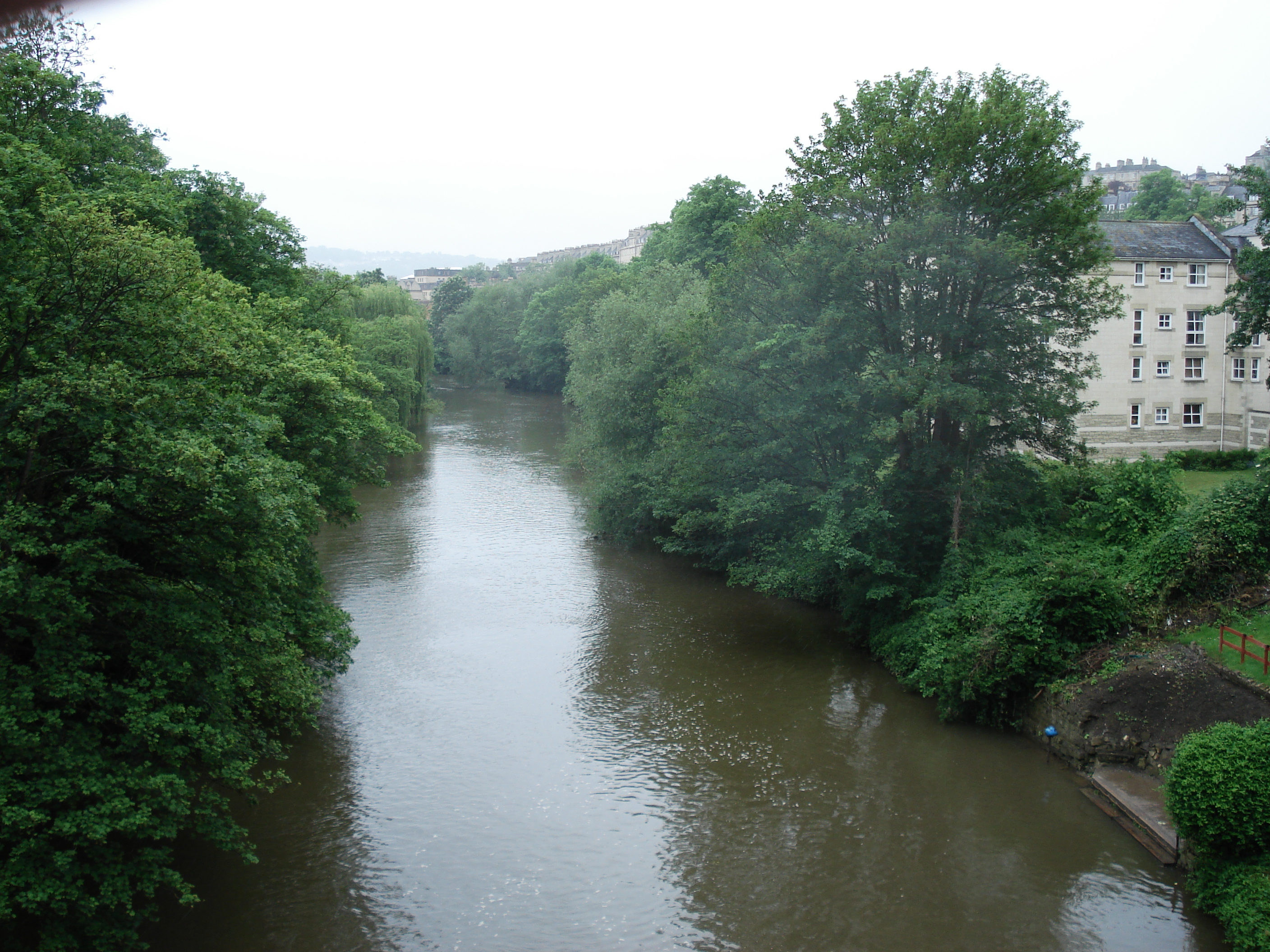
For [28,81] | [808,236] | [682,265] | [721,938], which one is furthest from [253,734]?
[682,265]

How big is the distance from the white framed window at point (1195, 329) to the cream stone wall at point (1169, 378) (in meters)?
0.07

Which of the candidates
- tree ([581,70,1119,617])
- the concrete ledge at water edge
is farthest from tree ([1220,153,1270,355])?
the concrete ledge at water edge

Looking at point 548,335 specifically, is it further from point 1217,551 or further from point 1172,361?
point 1217,551

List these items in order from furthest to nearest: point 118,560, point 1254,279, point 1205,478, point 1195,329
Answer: point 1195,329 → point 1205,478 → point 1254,279 → point 118,560

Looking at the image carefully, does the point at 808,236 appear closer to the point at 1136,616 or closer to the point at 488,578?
the point at 1136,616

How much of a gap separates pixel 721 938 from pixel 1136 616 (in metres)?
10.2

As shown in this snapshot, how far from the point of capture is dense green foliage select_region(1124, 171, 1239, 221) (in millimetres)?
68312

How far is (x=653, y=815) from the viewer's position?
1573cm

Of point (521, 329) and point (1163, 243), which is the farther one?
point (521, 329)

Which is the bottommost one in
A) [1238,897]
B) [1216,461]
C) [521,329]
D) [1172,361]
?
[1238,897]

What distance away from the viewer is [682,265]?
41.0m

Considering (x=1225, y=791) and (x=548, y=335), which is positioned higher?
(x=548, y=335)

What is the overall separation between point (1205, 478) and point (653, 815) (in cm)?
2366


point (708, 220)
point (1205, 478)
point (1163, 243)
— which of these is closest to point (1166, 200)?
point (708, 220)
